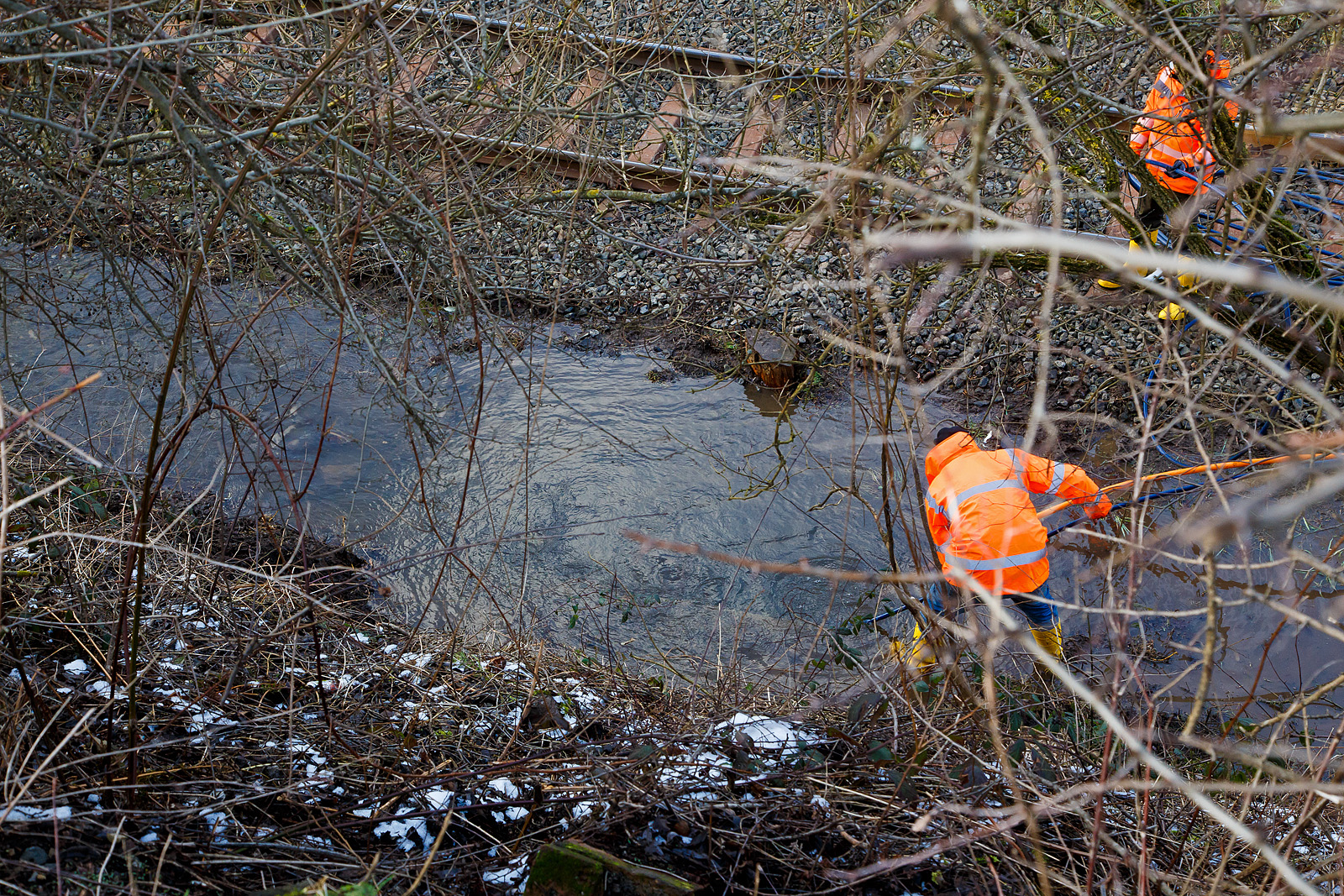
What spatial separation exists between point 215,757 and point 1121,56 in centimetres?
444

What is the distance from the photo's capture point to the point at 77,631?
10.8ft

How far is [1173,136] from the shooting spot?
10.6ft

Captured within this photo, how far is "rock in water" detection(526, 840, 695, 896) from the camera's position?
2.13 meters

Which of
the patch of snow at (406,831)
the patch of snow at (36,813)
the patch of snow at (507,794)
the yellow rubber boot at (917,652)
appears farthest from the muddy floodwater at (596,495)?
the patch of snow at (36,813)

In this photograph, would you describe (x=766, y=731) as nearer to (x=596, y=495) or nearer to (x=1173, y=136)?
(x=1173, y=136)

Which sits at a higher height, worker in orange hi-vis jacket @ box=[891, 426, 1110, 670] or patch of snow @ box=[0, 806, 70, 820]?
worker in orange hi-vis jacket @ box=[891, 426, 1110, 670]

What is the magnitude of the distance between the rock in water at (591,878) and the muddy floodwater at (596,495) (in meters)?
2.09

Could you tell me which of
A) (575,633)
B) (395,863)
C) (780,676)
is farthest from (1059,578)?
(395,863)

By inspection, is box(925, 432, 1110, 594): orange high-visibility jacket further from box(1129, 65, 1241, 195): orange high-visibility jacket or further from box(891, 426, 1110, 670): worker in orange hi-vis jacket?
box(1129, 65, 1241, 195): orange high-visibility jacket

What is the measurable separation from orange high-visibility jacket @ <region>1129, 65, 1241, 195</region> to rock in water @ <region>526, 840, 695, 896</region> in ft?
8.72

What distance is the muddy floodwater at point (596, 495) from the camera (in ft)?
16.4

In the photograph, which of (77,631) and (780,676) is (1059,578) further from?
(77,631)

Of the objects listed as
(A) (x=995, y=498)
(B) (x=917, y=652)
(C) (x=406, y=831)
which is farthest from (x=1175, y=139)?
(C) (x=406, y=831)

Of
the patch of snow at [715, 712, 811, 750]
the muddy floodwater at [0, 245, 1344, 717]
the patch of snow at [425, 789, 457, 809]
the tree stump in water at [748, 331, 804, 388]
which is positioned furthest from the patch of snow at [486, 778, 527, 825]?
the tree stump in water at [748, 331, 804, 388]
